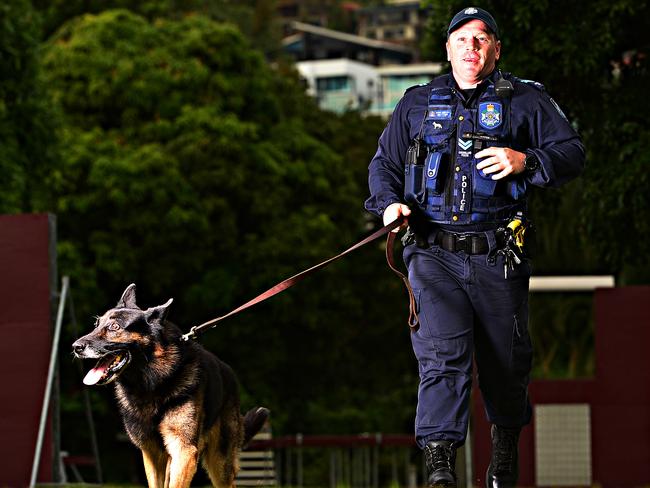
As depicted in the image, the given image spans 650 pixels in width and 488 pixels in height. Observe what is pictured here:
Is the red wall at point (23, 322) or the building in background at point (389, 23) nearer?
the red wall at point (23, 322)

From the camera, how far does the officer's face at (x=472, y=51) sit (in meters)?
7.43

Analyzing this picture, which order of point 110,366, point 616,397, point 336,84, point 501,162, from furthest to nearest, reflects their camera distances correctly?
point 336,84
point 616,397
point 110,366
point 501,162

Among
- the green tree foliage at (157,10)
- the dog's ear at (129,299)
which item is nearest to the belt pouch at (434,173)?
the dog's ear at (129,299)

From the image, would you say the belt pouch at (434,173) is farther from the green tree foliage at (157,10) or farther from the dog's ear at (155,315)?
the green tree foliage at (157,10)

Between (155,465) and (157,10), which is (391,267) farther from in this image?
(157,10)

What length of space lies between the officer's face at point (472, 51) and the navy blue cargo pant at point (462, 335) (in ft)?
2.66

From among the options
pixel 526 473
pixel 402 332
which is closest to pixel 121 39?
pixel 402 332

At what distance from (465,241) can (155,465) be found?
195cm

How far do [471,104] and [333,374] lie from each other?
1212 inches

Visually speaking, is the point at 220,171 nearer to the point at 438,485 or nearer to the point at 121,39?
the point at 121,39

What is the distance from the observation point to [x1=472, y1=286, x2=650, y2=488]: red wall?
651 inches

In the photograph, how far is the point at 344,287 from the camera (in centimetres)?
3709

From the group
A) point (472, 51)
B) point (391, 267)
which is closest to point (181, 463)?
point (391, 267)

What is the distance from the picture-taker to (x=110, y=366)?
25.3 feet
